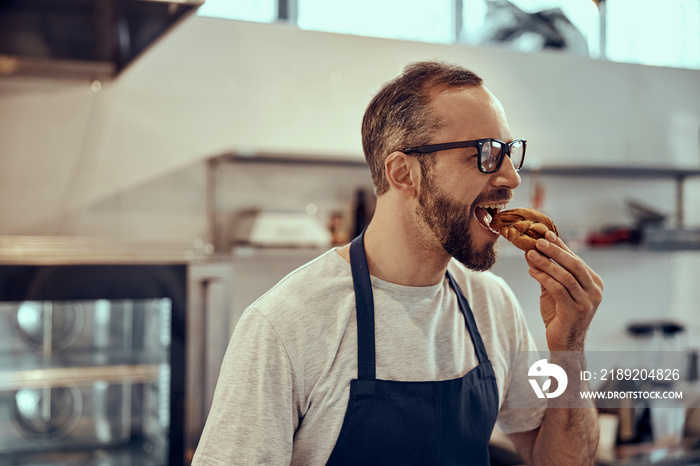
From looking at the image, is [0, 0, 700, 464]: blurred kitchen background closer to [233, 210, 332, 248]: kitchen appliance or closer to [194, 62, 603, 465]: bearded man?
[233, 210, 332, 248]: kitchen appliance

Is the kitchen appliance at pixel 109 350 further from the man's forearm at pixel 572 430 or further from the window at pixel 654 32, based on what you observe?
the window at pixel 654 32

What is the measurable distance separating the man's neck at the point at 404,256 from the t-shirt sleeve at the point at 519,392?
0.28 m

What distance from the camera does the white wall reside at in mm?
2713

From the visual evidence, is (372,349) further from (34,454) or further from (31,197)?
(31,197)

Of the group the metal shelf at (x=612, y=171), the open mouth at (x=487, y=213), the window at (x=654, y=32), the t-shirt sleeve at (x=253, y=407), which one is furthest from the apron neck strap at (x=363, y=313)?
the window at (x=654, y=32)

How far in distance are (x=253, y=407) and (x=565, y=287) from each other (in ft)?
2.01

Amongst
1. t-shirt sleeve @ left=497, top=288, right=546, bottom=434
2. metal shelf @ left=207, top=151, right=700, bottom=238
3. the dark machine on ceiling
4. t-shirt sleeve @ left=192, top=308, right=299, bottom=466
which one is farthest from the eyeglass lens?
metal shelf @ left=207, top=151, right=700, bottom=238

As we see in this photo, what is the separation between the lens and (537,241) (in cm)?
128

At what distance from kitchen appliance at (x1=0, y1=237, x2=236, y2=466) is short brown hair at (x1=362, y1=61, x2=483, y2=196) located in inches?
43.2

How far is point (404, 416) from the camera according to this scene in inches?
51.4

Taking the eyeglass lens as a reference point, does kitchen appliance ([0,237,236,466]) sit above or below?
below

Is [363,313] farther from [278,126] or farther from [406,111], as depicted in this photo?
[278,126]

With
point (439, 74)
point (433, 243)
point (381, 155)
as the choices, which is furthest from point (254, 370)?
point (439, 74)

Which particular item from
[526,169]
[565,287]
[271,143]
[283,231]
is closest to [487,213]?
[565,287]
